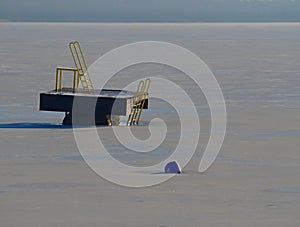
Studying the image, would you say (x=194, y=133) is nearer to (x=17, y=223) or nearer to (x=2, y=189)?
(x=2, y=189)

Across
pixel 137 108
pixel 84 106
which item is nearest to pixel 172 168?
pixel 84 106

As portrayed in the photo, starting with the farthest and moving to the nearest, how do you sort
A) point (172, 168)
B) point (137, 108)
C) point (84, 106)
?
point (137, 108)
point (84, 106)
point (172, 168)

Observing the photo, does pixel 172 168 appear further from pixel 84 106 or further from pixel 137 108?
pixel 137 108

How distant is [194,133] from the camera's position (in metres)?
17.2

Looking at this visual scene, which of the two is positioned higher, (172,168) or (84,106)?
(84,106)

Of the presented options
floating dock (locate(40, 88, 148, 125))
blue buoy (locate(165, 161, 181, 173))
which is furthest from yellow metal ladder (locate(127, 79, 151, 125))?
blue buoy (locate(165, 161, 181, 173))

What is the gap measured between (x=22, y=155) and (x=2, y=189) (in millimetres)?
2931

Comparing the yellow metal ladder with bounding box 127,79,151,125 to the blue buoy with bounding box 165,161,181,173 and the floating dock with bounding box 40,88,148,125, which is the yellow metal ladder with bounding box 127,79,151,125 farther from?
the blue buoy with bounding box 165,161,181,173

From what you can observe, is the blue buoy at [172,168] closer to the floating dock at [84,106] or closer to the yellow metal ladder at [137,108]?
the floating dock at [84,106]

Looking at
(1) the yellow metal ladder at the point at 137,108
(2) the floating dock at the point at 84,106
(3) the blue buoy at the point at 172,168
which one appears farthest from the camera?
(1) the yellow metal ladder at the point at 137,108

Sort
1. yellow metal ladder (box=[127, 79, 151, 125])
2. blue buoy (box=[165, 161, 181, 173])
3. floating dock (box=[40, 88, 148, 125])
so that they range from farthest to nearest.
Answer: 1. yellow metal ladder (box=[127, 79, 151, 125])
2. floating dock (box=[40, 88, 148, 125])
3. blue buoy (box=[165, 161, 181, 173])

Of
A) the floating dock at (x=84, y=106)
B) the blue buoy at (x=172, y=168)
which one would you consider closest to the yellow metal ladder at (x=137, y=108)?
the floating dock at (x=84, y=106)

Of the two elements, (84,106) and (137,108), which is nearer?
(84,106)

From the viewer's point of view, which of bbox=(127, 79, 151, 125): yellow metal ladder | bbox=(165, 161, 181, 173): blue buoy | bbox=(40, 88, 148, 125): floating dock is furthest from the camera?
bbox=(127, 79, 151, 125): yellow metal ladder
